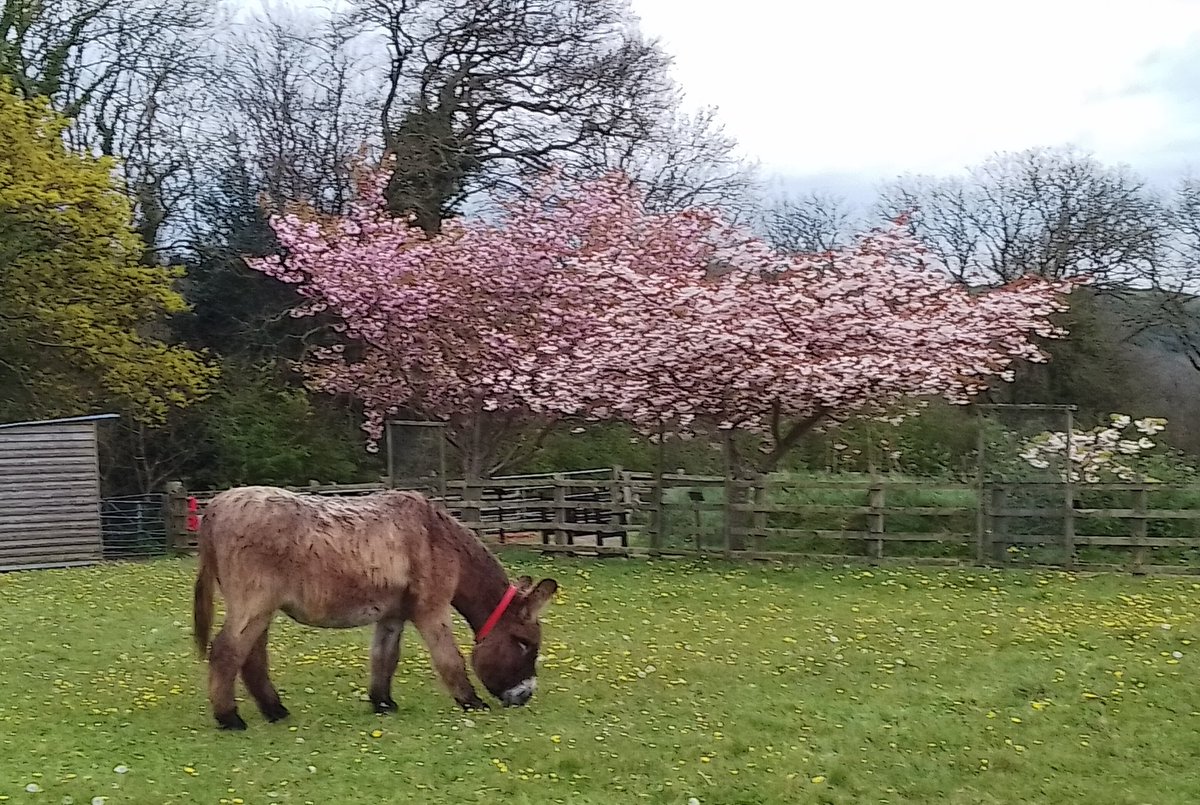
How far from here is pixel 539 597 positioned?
306 inches

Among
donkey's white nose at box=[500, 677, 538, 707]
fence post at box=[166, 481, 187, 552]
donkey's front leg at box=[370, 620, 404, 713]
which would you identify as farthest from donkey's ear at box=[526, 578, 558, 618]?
fence post at box=[166, 481, 187, 552]

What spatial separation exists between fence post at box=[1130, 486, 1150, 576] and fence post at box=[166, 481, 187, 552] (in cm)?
1446

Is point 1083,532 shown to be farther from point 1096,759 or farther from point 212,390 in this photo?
point 212,390

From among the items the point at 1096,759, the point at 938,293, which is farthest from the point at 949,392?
the point at 1096,759

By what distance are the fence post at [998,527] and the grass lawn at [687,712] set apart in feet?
6.16

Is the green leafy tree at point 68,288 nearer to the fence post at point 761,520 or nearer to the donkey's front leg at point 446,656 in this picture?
the fence post at point 761,520

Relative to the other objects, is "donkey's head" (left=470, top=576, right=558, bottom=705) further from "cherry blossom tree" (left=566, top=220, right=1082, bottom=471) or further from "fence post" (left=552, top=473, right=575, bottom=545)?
"fence post" (left=552, top=473, right=575, bottom=545)

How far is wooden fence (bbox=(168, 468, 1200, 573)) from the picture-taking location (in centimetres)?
1410

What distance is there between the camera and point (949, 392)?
53.9 feet

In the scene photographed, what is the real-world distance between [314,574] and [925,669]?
14.5 feet

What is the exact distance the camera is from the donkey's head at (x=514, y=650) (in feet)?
25.1

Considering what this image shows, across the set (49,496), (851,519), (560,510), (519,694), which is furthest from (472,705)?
(49,496)

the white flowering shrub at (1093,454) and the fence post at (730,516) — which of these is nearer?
the white flowering shrub at (1093,454)

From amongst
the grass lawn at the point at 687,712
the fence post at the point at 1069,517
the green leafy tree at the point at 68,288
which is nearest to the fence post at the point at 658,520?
the grass lawn at the point at 687,712
